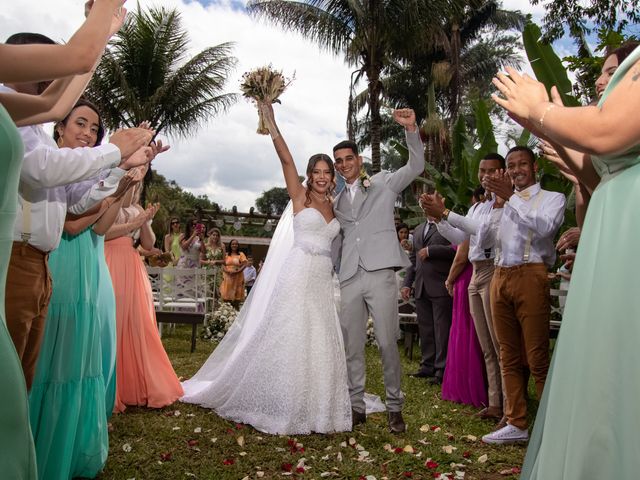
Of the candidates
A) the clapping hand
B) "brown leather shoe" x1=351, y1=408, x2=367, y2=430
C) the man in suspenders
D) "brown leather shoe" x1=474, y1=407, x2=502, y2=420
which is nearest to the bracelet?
the clapping hand

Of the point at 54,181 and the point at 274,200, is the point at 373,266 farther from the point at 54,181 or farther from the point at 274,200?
the point at 274,200

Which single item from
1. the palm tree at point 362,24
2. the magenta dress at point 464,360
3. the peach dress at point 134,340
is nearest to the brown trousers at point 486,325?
the magenta dress at point 464,360

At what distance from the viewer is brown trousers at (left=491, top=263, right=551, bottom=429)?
475 centimetres

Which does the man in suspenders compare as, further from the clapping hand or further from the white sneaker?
the clapping hand

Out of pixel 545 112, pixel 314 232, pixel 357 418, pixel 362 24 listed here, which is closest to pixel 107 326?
pixel 314 232

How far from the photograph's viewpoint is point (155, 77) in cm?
2083

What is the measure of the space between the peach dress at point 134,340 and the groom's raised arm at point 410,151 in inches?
108

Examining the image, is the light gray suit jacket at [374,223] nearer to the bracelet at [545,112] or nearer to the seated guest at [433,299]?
the seated guest at [433,299]

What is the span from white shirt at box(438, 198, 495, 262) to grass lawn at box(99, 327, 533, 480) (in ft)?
5.37

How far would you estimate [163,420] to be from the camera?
5.41 metres

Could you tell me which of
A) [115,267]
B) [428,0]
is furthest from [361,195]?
[428,0]

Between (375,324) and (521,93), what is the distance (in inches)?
141

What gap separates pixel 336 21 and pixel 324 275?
16.9 metres

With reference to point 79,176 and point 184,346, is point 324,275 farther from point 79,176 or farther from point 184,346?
point 184,346
